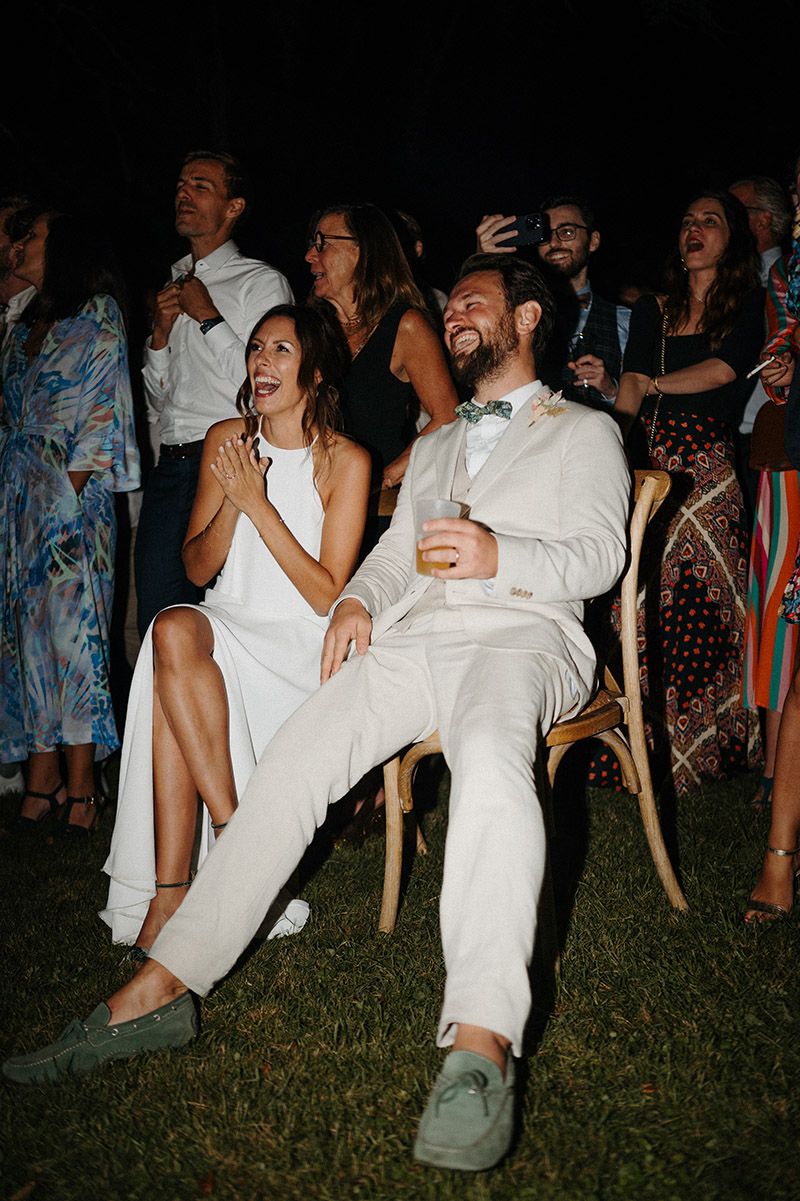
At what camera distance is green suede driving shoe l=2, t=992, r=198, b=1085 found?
6.35ft

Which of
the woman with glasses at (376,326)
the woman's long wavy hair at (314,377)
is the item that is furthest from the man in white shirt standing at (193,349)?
the woman's long wavy hair at (314,377)

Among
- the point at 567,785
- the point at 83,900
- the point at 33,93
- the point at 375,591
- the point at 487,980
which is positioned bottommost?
the point at 567,785

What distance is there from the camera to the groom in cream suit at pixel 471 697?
1.71 m

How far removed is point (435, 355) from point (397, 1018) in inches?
86.6

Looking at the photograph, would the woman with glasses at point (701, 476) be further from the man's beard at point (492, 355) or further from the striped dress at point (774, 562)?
the man's beard at point (492, 355)

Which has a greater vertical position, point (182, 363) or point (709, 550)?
point (182, 363)

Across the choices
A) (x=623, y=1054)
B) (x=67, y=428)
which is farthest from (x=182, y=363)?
(x=623, y=1054)

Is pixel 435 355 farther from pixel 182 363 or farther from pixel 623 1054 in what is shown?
pixel 623 1054

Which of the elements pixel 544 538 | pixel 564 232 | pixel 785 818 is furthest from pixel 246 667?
pixel 564 232

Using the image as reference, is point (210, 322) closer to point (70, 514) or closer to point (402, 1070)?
point (70, 514)

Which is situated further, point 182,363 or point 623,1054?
point 182,363

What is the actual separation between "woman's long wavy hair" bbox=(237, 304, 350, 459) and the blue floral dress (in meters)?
1.11

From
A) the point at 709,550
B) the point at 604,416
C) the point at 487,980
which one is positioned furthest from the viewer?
the point at 709,550

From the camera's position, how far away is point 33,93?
27.0 ft
